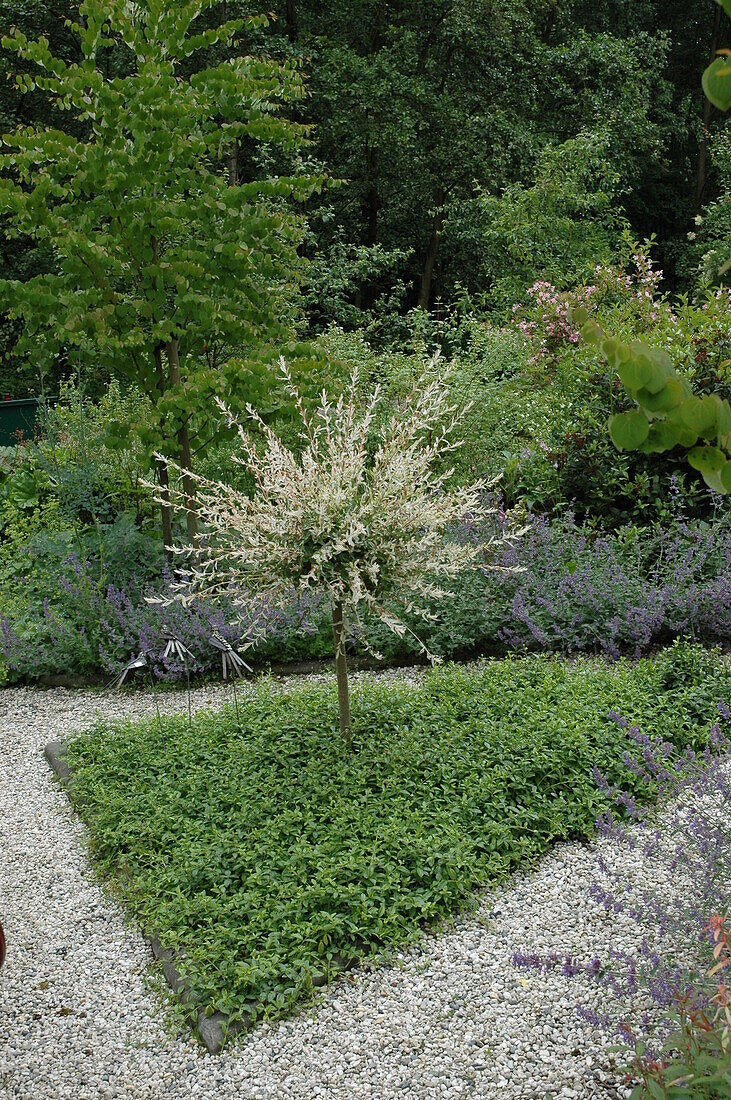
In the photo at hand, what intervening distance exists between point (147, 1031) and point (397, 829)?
1.06 meters

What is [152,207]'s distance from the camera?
569cm

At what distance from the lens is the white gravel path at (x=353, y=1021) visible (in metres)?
2.46

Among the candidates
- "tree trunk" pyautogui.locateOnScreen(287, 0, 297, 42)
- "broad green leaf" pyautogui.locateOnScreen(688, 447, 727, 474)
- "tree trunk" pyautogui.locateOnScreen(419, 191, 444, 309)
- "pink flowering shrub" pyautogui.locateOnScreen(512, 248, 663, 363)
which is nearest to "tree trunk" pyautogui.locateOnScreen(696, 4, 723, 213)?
"tree trunk" pyautogui.locateOnScreen(419, 191, 444, 309)

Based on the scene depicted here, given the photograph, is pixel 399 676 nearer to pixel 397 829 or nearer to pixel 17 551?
pixel 397 829

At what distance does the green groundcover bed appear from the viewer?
3.00 metres

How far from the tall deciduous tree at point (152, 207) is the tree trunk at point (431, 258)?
41.3 ft

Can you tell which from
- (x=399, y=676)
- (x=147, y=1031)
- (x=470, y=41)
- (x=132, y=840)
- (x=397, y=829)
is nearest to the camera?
(x=147, y=1031)

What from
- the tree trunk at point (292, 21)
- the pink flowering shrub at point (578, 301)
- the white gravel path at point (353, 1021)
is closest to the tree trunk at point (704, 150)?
the tree trunk at point (292, 21)

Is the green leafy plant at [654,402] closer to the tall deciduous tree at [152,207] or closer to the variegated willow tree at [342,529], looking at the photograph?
the variegated willow tree at [342,529]

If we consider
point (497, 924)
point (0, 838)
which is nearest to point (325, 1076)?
point (497, 924)

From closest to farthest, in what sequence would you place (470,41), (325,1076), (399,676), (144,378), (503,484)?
(325,1076) < (399,676) < (144,378) < (503,484) < (470,41)

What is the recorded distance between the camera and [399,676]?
5324 millimetres

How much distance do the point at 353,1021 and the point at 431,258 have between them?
17696 mm

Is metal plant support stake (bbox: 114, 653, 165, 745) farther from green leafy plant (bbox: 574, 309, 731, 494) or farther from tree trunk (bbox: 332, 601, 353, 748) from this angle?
green leafy plant (bbox: 574, 309, 731, 494)
